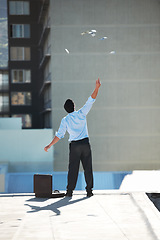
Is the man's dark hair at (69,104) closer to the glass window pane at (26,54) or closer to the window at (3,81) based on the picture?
the glass window pane at (26,54)

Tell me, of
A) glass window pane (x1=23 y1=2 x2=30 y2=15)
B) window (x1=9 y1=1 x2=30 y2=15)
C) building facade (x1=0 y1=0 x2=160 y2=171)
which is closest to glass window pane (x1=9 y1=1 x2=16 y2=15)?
window (x1=9 y1=1 x2=30 y2=15)

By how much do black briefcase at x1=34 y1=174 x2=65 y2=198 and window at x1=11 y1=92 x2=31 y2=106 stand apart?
1656 inches

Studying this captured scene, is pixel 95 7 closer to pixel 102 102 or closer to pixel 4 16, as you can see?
pixel 102 102

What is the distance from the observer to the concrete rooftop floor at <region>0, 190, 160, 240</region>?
5.39 meters

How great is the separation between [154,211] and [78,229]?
1613mm

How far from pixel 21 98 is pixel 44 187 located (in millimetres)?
43127

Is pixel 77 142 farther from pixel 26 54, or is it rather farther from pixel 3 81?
pixel 3 81

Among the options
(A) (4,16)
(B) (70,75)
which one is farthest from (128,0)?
(A) (4,16)

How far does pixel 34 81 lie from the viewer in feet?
161

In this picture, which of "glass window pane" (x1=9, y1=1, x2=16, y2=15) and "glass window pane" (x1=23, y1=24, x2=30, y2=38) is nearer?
"glass window pane" (x1=9, y1=1, x2=16, y2=15)

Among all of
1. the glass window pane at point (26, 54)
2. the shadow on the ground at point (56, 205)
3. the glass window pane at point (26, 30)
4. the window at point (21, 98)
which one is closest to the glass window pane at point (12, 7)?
the glass window pane at point (26, 30)

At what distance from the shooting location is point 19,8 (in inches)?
1768

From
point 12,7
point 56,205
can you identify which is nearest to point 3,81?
point 12,7

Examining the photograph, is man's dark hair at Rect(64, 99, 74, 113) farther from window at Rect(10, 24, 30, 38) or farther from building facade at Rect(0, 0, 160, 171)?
window at Rect(10, 24, 30, 38)
